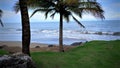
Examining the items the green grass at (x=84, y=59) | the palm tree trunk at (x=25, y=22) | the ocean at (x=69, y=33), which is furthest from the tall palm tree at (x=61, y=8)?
the palm tree trunk at (x=25, y=22)

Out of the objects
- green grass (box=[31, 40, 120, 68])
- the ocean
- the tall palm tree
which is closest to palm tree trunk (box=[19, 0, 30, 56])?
green grass (box=[31, 40, 120, 68])

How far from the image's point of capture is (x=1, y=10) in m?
12.7

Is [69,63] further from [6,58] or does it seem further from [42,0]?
[42,0]

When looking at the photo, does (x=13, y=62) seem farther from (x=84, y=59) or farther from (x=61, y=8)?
(x=61, y=8)

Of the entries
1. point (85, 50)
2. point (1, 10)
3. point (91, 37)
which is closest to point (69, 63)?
point (85, 50)

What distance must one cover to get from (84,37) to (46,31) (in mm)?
3609

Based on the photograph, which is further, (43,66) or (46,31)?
(46,31)

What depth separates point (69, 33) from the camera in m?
18.5

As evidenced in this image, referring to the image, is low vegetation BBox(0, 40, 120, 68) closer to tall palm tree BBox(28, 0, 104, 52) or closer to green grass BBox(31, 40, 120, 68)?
green grass BBox(31, 40, 120, 68)

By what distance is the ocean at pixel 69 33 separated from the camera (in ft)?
52.7

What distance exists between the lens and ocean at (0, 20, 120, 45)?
16.1m

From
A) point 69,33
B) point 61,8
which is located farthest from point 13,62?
point 69,33

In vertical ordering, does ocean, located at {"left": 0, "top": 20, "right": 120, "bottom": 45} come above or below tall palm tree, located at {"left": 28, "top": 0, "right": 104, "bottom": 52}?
below

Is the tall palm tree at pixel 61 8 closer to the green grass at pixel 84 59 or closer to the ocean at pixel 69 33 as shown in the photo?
the green grass at pixel 84 59
